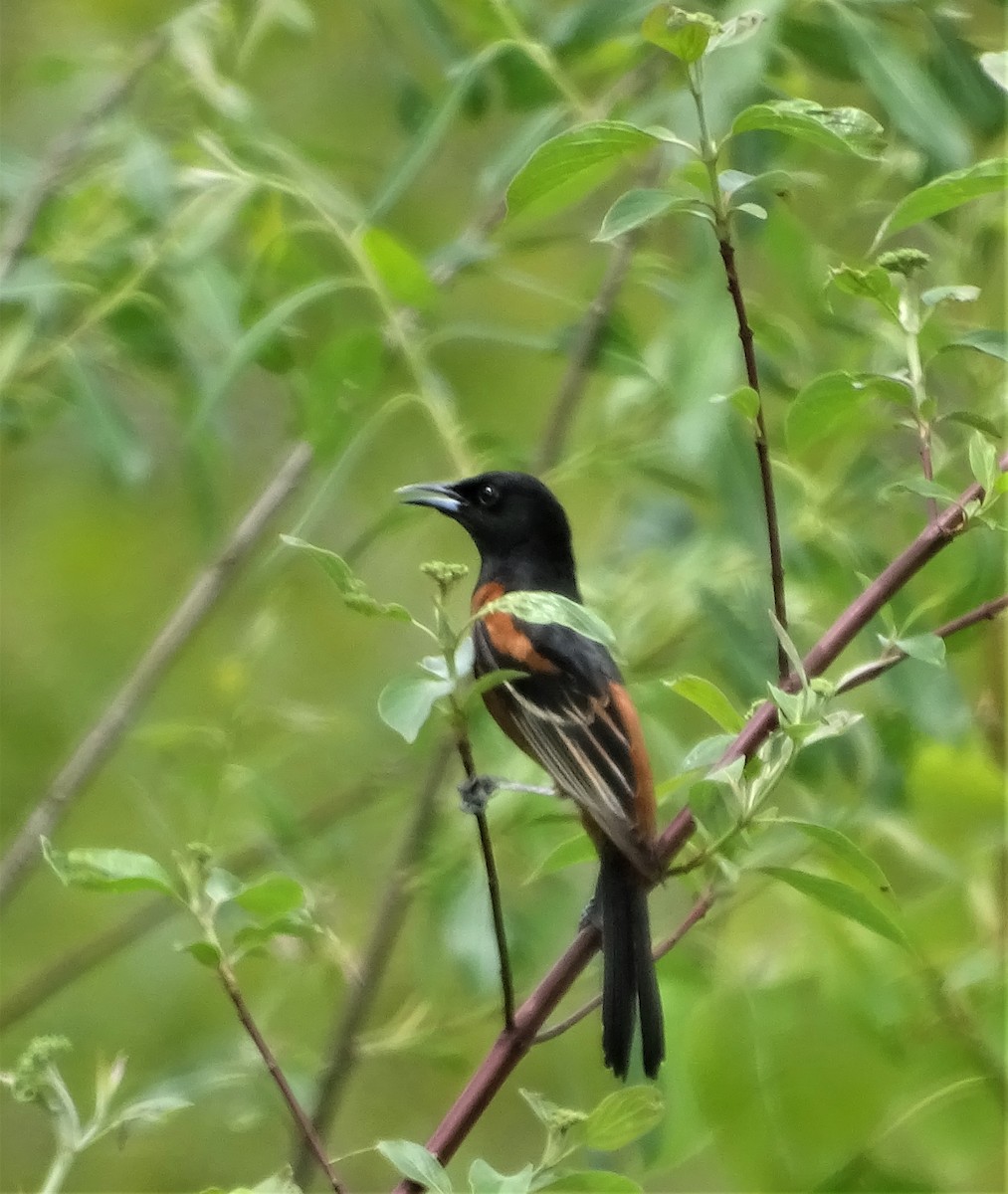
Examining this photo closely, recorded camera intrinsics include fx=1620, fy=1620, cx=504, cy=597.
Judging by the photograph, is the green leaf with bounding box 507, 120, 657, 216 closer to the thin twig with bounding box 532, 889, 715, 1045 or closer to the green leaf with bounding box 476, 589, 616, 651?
the green leaf with bounding box 476, 589, 616, 651

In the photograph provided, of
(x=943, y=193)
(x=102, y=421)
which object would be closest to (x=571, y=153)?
(x=943, y=193)

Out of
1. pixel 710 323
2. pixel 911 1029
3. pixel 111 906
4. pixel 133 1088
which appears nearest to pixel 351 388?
pixel 710 323

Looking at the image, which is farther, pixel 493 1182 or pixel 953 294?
pixel 953 294

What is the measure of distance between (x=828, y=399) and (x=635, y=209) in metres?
0.33

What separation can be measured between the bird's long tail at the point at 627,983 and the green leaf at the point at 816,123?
3.07ft

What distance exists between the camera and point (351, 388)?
2410 mm

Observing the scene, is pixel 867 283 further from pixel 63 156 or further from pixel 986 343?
pixel 63 156

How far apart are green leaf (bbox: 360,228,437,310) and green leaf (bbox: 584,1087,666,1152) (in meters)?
1.32

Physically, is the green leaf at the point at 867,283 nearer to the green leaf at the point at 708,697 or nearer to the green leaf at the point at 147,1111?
the green leaf at the point at 708,697

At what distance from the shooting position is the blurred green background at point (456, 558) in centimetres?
231

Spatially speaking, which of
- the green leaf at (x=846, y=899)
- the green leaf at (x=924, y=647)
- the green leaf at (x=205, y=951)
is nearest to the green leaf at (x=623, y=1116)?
the green leaf at (x=846, y=899)

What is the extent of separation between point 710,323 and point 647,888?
0.86 m

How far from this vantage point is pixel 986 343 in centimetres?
165

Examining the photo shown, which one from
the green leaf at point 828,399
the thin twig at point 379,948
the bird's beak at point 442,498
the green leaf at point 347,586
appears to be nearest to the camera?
the green leaf at point 347,586
